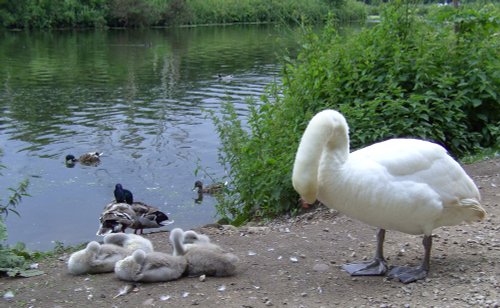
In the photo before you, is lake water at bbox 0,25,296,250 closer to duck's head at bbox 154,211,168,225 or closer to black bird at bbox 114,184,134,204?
duck's head at bbox 154,211,168,225

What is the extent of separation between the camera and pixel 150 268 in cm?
569

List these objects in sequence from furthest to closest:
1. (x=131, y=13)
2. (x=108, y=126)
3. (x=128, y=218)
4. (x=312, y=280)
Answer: (x=131, y=13)
(x=108, y=126)
(x=128, y=218)
(x=312, y=280)

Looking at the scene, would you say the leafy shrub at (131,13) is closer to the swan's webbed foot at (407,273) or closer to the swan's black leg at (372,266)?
the swan's black leg at (372,266)

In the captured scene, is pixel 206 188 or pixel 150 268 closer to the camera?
pixel 150 268

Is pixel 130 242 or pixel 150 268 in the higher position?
pixel 150 268

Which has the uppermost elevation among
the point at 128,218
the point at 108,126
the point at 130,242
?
the point at 130,242

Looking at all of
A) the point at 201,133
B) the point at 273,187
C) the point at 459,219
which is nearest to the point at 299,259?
the point at 459,219

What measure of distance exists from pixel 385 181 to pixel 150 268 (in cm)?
231

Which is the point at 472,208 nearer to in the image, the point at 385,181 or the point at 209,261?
the point at 385,181

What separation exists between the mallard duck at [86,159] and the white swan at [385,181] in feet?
36.5

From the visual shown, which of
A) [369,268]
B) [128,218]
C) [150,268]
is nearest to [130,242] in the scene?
[150,268]

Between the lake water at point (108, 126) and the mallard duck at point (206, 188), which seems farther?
the mallard duck at point (206, 188)

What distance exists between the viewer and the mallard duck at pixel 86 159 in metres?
15.4

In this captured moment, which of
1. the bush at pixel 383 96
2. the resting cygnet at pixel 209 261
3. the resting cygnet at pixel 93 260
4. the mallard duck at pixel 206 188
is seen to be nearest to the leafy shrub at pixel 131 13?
the mallard duck at pixel 206 188
